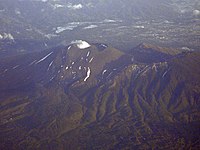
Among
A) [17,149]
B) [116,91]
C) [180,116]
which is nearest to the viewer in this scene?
[17,149]

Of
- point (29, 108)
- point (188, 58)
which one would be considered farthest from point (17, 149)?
point (188, 58)

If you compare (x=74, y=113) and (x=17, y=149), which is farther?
(x=74, y=113)

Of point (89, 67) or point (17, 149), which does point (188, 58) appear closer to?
point (89, 67)

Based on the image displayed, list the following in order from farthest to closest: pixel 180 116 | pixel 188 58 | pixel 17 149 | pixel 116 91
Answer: pixel 188 58
pixel 116 91
pixel 180 116
pixel 17 149

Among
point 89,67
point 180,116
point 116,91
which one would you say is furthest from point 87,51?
point 180,116

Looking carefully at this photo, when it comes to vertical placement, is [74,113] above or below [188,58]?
below

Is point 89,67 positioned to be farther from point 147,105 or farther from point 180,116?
point 180,116
